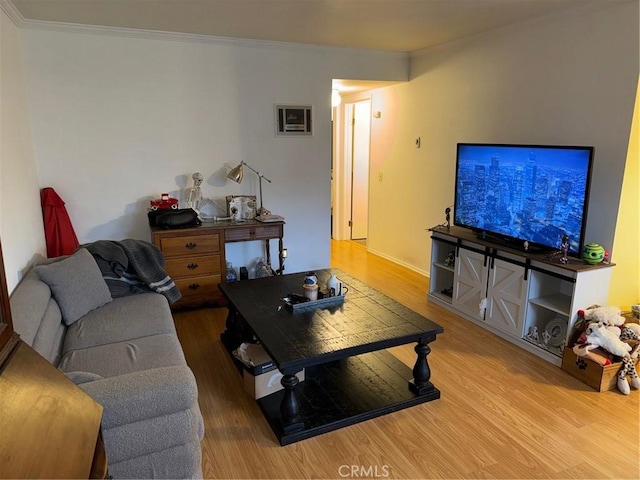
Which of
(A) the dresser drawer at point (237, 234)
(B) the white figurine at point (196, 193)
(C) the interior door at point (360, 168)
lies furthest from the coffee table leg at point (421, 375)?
(C) the interior door at point (360, 168)

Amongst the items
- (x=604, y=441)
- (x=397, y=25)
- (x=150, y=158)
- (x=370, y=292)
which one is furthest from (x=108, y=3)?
(x=604, y=441)

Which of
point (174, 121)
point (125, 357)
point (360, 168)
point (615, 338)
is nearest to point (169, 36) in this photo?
point (174, 121)

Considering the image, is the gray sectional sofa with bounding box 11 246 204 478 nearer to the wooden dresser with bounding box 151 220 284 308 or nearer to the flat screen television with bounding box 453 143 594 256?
the wooden dresser with bounding box 151 220 284 308

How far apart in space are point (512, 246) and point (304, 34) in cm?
245

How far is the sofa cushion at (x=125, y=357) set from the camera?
6.88 ft

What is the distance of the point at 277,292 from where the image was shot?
2.97 m

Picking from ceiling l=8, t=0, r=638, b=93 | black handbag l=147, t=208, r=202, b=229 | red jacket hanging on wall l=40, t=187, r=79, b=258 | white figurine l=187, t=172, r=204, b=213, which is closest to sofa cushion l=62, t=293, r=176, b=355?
black handbag l=147, t=208, r=202, b=229

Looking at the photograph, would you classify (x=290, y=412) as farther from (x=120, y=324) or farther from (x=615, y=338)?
(x=615, y=338)

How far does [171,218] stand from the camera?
367cm

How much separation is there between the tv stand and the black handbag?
2.17 meters

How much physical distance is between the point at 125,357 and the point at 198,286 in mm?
1647

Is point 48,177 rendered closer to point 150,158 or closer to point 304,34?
point 150,158

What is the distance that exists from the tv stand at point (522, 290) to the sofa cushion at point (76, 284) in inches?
105

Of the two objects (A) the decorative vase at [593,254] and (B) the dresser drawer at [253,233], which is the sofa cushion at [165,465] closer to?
(B) the dresser drawer at [253,233]
